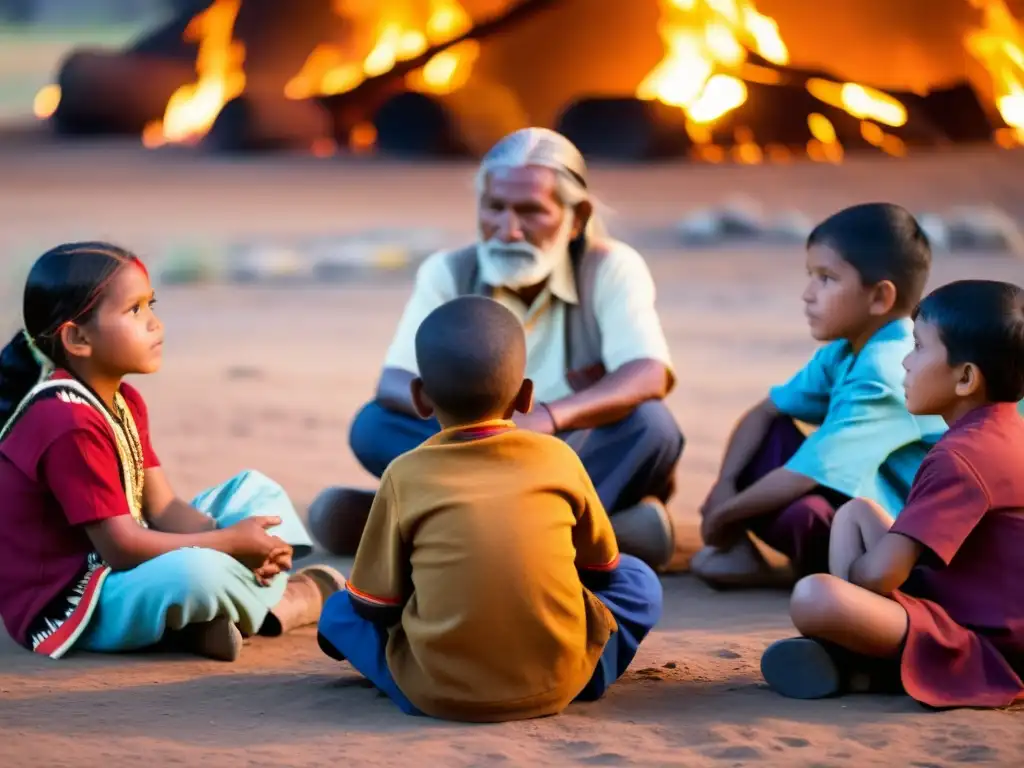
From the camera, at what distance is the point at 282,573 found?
15.1 feet

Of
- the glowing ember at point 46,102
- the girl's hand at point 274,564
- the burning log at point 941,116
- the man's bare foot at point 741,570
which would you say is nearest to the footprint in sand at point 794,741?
the girl's hand at point 274,564

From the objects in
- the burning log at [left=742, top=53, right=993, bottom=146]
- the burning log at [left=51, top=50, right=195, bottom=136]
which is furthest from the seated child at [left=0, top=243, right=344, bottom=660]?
the burning log at [left=51, top=50, right=195, bottom=136]

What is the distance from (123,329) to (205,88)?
16324 mm

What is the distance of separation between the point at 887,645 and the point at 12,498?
226 cm

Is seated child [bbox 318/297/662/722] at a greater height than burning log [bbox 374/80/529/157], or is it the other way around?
burning log [bbox 374/80/529/157]

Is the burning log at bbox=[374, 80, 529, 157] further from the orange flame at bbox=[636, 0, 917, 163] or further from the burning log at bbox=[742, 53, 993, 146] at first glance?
the burning log at bbox=[742, 53, 993, 146]

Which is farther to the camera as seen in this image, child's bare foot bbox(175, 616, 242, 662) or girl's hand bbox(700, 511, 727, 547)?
girl's hand bbox(700, 511, 727, 547)

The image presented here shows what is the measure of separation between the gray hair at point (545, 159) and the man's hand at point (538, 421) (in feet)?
2.62

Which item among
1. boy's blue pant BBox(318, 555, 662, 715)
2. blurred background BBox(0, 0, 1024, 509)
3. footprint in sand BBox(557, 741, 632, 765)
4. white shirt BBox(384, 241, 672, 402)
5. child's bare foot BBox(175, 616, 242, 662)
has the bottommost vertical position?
footprint in sand BBox(557, 741, 632, 765)

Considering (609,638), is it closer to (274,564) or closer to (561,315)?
(274,564)

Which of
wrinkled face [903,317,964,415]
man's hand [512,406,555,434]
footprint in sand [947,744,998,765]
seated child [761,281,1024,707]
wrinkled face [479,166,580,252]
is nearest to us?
footprint in sand [947,744,998,765]

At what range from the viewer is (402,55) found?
19.0 meters

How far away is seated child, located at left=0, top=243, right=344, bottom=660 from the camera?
4.14m

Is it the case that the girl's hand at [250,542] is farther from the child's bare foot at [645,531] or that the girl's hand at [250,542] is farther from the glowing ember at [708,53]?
the glowing ember at [708,53]
